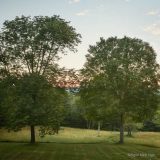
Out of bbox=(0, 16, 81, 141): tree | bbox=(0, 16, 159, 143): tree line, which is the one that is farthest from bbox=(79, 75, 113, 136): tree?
bbox=(0, 16, 81, 141): tree

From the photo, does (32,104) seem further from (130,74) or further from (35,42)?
(130,74)

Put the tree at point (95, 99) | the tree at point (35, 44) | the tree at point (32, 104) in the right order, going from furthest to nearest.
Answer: the tree at point (95, 99) < the tree at point (35, 44) < the tree at point (32, 104)

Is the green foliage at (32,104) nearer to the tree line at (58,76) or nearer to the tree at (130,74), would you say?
the tree line at (58,76)

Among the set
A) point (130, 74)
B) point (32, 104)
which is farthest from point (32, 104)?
point (130, 74)

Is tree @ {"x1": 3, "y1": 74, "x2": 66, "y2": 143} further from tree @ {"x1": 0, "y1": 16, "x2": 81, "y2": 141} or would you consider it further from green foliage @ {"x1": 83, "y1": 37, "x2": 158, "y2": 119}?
green foliage @ {"x1": 83, "y1": 37, "x2": 158, "y2": 119}

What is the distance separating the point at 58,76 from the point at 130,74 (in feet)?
44.3

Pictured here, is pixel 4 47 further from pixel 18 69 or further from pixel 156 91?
pixel 156 91

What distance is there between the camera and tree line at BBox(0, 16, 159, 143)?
135ft

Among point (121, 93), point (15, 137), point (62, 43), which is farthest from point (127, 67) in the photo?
point (15, 137)

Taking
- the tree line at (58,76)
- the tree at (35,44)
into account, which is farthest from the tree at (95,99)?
the tree at (35,44)

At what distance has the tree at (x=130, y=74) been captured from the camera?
174ft

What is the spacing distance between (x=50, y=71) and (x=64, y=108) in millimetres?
5235

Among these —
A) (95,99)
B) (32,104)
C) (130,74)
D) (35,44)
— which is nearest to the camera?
(32,104)

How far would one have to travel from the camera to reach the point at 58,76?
44.4 metres
